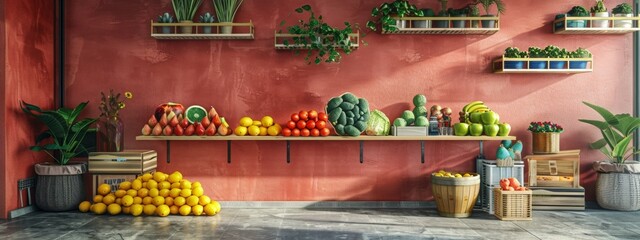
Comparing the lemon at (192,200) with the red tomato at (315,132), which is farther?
the red tomato at (315,132)

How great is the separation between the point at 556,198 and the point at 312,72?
10.2 feet

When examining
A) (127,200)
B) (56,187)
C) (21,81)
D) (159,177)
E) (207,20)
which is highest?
(207,20)

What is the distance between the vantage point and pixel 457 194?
609 centimetres

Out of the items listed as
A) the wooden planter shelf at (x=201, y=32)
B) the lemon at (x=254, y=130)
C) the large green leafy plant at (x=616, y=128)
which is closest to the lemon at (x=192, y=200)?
the lemon at (x=254, y=130)

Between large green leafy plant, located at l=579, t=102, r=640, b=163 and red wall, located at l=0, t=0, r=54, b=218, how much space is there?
6215mm

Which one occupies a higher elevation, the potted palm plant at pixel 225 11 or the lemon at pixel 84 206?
the potted palm plant at pixel 225 11

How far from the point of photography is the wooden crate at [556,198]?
6492 mm

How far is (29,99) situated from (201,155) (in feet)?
6.47

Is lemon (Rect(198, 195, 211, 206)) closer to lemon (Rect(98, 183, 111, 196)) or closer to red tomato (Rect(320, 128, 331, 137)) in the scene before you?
lemon (Rect(98, 183, 111, 196))

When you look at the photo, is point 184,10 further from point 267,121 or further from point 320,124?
point 320,124

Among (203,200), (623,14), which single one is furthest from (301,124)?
(623,14)

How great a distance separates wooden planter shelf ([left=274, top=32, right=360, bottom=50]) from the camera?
6.49 metres

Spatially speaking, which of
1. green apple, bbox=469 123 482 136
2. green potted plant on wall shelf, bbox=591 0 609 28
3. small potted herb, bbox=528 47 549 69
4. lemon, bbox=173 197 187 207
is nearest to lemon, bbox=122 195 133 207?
lemon, bbox=173 197 187 207

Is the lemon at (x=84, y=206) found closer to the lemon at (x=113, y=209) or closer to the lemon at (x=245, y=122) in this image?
the lemon at (x=113, y=209)
